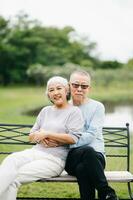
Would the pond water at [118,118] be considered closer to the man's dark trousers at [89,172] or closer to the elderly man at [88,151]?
the elderly man at [88,151]

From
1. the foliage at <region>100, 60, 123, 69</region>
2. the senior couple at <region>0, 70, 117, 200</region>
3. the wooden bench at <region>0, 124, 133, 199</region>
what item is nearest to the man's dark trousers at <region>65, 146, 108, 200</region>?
the senior couple at <region>0, 70, 117, 200</region>

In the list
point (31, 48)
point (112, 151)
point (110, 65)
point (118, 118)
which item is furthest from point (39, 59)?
point (112, 151)

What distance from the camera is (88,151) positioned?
4562mm

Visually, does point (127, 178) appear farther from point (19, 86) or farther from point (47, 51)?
point (47, 51)

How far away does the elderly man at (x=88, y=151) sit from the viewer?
4.49 m

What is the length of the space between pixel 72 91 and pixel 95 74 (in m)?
54.7

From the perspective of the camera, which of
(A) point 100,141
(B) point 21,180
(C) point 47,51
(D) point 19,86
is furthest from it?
(C) point 47,51

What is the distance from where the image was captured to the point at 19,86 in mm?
57156

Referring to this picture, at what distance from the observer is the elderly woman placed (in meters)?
4.61

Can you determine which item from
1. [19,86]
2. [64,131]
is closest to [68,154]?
[64,131]

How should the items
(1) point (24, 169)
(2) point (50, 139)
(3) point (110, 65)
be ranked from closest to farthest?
(1) point (24, 169)
(2) point (50, 139)
(3) point (110, 65)

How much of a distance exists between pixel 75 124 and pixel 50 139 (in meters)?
0.27

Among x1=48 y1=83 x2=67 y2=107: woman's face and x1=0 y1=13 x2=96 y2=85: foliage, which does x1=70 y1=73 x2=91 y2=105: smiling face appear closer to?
x1=48 y1=83 x2=67 y2=107: woman's face

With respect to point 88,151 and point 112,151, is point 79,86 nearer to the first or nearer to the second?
point 88,151
